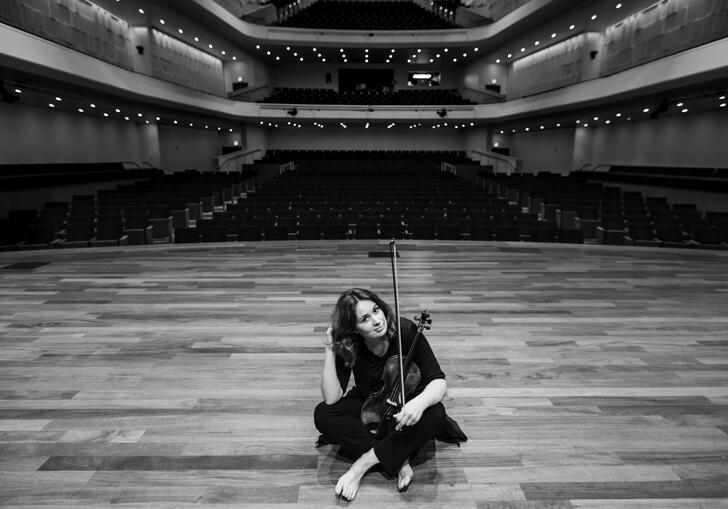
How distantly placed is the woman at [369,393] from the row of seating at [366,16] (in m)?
14.7

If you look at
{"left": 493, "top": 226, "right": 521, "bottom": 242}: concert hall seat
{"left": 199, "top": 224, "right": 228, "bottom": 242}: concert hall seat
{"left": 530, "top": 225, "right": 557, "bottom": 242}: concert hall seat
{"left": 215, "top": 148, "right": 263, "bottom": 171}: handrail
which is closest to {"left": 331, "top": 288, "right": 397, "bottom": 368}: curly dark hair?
{"left": 199, "top": 224, "right": 228, "bottom": 242}: concert hall seat

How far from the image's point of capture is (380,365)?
55.1 inches

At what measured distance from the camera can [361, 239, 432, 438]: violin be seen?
131cm

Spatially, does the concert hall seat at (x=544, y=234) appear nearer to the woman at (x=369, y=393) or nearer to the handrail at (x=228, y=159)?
the woman at (x=369, y=393)

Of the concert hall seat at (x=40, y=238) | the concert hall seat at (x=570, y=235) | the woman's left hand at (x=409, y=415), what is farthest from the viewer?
the concert hall seat at (x=570, y=235)

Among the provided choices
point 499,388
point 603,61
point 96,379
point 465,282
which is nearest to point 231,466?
point 96,379

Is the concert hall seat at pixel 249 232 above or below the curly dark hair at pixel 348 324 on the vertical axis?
below

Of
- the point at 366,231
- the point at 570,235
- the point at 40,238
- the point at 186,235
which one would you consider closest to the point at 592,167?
the point at 570,235

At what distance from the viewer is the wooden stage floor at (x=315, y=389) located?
1.28 meters

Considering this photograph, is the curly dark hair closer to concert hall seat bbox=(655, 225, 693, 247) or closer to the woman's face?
the woman's face

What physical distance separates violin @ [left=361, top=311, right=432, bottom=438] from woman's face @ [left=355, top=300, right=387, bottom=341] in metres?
0.11

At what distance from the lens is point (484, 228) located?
212 inches

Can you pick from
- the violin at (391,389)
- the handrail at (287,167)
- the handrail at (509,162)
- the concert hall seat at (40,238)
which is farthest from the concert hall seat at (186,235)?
the handrail at (509,162)

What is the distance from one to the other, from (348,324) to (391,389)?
0.86 ft
